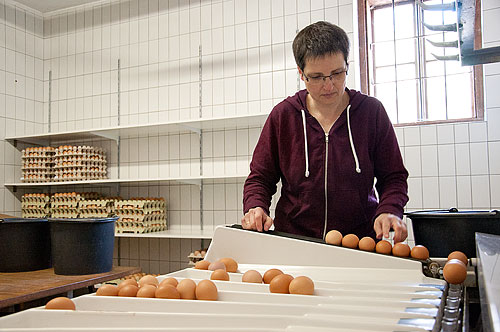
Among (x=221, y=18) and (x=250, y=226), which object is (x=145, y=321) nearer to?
(x=250, y=226)

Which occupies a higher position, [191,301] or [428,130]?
[428,130]

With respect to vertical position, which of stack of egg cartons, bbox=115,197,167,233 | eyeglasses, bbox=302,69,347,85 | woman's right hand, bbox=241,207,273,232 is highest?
eyeglasses, bbox=302,69,347,85

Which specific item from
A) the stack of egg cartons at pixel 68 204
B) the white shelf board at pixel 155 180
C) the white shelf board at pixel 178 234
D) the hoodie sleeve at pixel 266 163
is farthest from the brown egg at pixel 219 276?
the stack of egg cartons at pixel 68 204

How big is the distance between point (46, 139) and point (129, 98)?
1.00 m

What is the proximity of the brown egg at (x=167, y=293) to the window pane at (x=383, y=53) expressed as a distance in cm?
333

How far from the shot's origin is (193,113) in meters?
4.25

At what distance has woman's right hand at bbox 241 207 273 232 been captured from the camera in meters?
1.36

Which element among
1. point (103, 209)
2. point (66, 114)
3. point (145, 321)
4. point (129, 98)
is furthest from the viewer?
point (66, 114)

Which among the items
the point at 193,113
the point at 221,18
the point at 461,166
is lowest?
the point at 461,166

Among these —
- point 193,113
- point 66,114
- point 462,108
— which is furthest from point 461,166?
point 66,114

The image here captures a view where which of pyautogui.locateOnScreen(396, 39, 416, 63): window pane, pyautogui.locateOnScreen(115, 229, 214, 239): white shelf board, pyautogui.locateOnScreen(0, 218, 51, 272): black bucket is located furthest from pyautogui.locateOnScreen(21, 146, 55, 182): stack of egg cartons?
pyautogui.locateOnScreen(396, 39, 416, 63): window pane

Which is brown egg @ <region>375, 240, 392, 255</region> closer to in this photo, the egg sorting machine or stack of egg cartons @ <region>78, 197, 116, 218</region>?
the egg sorting machine

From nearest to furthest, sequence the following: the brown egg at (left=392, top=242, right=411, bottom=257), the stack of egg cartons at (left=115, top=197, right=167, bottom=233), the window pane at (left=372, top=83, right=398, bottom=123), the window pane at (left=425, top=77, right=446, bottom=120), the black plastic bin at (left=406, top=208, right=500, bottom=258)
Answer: the brown egg at (left=392, top=242, right=411, bottom=257)
the black plastic bin at (left=406, top=208, right=500, bottom=258)
the window pane at (left=425, top=77, right=446, bottom=120)
the window pane at (left=372, top=83, right=398, bottom=123)
the stack of egg cartons at (left=115, top=197, right=167, bottom=233)

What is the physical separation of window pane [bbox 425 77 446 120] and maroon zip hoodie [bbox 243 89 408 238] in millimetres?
2029
